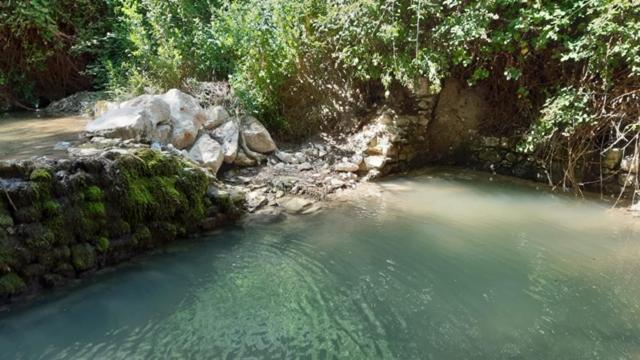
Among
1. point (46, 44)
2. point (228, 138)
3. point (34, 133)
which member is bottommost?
point (34, 133)

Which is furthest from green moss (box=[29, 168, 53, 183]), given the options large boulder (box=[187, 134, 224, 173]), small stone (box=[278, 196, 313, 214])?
small stone (box=[278, 196, 313, 214])

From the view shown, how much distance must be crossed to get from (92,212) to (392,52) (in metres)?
4.36

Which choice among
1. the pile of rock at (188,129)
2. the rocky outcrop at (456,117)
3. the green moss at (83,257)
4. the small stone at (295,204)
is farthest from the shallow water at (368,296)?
the rocky outcrop at (456,117)

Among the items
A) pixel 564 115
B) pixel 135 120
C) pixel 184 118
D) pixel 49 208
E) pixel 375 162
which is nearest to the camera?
pixel 49 208

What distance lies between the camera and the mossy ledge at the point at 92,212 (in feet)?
13.4

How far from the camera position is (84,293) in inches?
162

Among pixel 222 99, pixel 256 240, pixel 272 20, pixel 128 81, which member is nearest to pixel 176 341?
pixel 256 240

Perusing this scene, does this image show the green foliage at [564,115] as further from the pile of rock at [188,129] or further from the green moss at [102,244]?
the green moss at [102,244]

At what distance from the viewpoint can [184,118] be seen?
6.72m

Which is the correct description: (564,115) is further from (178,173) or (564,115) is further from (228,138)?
(178,173)

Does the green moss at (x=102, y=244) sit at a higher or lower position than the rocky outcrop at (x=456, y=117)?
lower

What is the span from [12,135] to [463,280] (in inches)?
240

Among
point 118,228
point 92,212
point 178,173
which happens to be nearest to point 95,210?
point 92,212

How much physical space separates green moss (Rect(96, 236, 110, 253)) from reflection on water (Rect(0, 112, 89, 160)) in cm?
152
